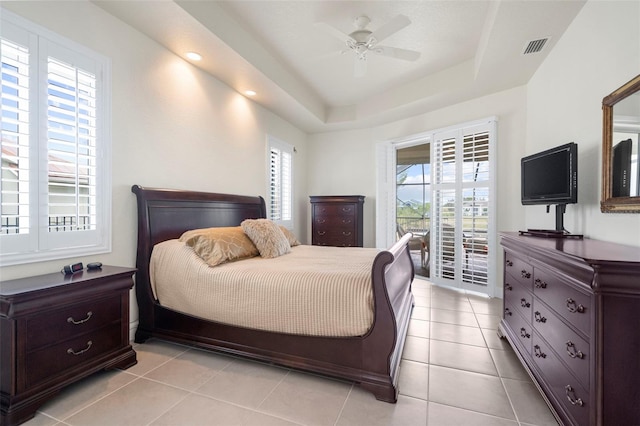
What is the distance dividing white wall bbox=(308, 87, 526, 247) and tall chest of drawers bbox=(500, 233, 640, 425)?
2.38 m

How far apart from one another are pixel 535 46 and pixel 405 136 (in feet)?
7.34

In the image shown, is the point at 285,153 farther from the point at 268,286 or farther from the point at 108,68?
the point at 268,286

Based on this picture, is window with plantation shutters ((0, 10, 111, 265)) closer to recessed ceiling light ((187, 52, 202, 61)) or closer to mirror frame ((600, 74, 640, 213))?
recessed ceiling light ((187, 52, 202, 61))

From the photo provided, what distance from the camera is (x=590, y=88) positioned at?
2158 mm

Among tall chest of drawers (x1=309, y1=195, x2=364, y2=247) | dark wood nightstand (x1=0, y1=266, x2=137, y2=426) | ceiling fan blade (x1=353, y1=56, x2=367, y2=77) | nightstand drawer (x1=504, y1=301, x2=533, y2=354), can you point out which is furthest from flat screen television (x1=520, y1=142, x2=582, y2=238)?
dark wood nightstand (x1=0, y1=266, x2=137, y2=426)

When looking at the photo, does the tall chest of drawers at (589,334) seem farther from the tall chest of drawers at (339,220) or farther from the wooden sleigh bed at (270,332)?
the tall chest of drawers at (339,220)

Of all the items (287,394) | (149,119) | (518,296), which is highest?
(149,119)

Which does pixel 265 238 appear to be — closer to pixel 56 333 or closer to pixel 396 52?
pixel 56 333

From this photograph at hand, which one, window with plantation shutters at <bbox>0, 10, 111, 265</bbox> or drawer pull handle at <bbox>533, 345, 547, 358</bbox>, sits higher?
window with plantation shutters at <bbox>0, 10, 111, 265</bbox>

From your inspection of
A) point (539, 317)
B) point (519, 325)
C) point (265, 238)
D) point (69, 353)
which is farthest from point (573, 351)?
point (69, 353)

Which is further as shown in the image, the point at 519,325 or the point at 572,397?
the point at 519,325

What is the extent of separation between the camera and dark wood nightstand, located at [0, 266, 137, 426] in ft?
4.99

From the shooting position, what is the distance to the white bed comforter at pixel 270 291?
1835mm

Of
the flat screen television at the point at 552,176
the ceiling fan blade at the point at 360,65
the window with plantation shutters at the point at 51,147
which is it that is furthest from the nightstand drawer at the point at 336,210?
the window with plantation shutters at the point at 51,147
